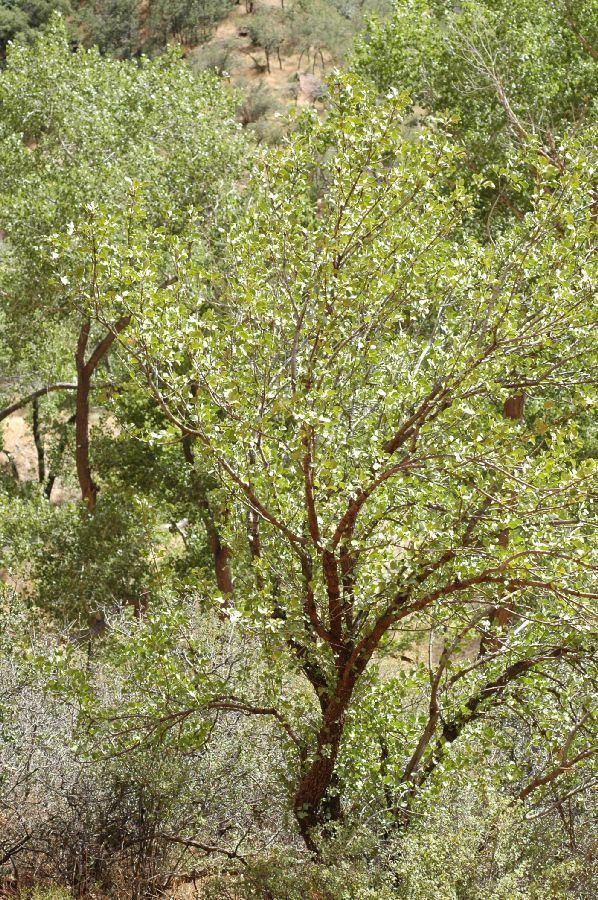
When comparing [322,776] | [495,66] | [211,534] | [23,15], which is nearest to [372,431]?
[322,776]

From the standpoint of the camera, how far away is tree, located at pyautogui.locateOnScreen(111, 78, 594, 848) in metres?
6.27

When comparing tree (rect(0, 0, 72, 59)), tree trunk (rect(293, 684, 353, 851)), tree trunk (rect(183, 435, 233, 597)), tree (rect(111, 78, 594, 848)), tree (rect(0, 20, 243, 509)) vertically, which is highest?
tree (rect(0, 0, 72, 59))

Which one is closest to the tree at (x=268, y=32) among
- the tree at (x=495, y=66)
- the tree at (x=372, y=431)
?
the tree at (x=495, y=66)

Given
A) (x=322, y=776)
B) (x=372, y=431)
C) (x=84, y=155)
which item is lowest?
(x=322, y=776)

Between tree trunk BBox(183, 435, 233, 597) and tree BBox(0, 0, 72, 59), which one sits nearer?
tree trunk BBox(183, 435, 233, 597)

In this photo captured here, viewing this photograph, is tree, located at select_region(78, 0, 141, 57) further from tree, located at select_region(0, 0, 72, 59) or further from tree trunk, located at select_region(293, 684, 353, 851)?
tree trunk, located at select_region(293, 684, 353, 851)

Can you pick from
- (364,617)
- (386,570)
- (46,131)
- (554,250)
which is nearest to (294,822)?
(364,617)

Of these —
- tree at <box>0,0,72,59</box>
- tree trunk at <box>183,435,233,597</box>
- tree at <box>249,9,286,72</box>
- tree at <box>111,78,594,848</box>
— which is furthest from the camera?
tree at <box>249,9,286,72</box>

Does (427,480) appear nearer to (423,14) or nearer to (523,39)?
(523,39)

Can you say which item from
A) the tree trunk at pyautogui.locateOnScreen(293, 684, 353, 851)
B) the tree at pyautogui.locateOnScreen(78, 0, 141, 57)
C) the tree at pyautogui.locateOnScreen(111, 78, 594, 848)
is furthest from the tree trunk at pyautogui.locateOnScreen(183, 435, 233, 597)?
the tree at pyautogui.locateOnScreen(78, 0, 141, 57)

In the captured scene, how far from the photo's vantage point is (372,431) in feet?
24.2

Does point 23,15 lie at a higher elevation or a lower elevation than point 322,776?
higher

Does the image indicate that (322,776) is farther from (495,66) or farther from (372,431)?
(495,66)

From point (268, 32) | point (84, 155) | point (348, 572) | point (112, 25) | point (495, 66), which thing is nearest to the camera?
point (348, 572)
